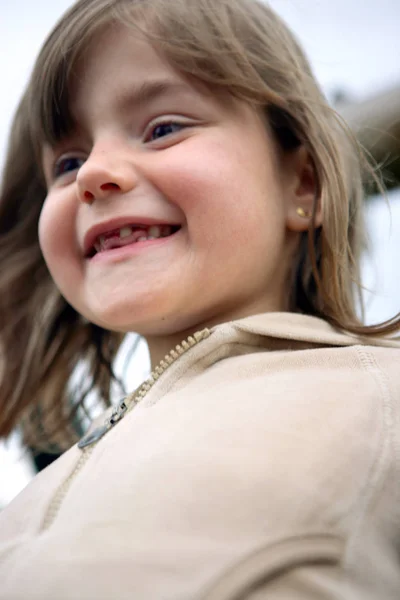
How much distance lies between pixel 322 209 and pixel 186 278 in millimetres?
280

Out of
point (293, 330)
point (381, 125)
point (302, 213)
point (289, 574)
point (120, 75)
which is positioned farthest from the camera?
point (381, 125)

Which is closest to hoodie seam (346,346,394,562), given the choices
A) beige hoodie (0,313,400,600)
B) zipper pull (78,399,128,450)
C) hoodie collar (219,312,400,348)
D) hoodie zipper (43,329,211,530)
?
beige hoodie (0,313,400,600)

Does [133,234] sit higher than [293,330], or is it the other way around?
[133,234]

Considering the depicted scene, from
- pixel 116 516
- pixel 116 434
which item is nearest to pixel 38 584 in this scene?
pixel 116 516

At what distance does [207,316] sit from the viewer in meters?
0.93

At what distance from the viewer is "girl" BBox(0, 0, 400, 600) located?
556mm

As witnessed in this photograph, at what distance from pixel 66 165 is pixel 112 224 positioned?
0.22 m

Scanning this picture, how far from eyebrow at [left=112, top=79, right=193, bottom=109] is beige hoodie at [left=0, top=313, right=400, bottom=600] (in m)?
0.43

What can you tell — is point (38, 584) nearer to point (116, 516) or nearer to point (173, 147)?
point (116, 516)

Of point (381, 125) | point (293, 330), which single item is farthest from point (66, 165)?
point (381, 125)

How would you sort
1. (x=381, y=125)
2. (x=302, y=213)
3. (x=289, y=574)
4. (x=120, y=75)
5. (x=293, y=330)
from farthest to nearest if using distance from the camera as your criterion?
(x=381, y=125)
(x=302, y=213)
(x=120, y=75)
(x=293, y=330)
(x=289, y=574)

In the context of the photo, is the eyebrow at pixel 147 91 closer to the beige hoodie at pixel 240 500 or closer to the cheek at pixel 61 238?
the cheek at pixel 61 238

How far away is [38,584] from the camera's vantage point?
1.82 ft

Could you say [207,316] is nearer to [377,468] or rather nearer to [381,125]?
[377,468]
